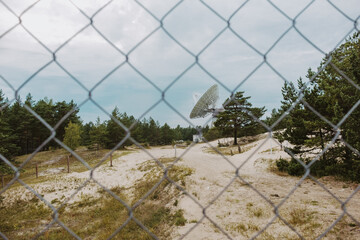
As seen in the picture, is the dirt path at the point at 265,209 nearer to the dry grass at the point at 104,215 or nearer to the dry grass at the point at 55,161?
the dry grass at the point at 104,215

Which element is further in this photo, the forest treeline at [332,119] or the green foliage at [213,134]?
the green foliage at [213,134]

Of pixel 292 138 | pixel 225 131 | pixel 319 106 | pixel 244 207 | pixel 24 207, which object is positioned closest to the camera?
pixel 244 207

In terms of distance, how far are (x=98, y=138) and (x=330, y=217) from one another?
930 inches

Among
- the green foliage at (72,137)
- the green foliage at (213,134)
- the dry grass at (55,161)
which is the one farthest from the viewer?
the green foliage at (213,134)

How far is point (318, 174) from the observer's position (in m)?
9.64

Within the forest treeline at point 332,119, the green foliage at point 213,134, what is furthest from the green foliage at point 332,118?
the green foliage at point 213,134

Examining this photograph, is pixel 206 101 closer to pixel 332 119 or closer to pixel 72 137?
pixel 332 119

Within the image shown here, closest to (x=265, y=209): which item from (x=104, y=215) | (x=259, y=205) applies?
(x=259, y=205)

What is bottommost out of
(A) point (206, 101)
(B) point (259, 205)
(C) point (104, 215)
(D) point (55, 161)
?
(D) point (55, 161)

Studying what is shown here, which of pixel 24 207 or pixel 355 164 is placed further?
pixel 24 207

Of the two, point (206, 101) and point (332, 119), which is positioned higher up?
point (332, 119)

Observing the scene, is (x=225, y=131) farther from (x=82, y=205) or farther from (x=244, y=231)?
(x=244, y=231)

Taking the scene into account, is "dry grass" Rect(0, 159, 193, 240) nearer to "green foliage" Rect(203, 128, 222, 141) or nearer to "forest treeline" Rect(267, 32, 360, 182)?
"forest treeline" Rect(267, 32, 360, 182)

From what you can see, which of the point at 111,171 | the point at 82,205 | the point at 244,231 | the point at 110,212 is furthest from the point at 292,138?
the point at 111,171
